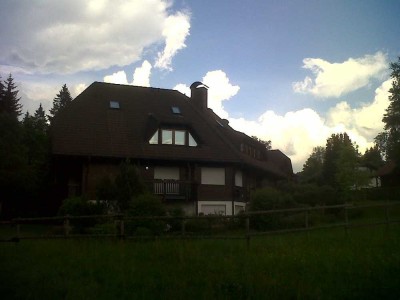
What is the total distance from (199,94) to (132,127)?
8.66 metres

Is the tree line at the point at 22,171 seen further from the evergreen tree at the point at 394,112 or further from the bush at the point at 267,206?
the evergreen tree at the point at 394,112

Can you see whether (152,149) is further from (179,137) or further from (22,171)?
(22,171)

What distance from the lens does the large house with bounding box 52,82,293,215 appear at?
91.2 ft

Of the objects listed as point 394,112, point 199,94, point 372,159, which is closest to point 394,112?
point 394,112

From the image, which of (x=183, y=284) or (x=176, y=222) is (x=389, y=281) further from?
(x=176, y=222)

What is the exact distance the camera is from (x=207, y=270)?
920cm

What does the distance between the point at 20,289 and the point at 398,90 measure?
1791 inches

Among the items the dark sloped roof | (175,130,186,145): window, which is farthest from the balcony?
(175,130,186,145): window

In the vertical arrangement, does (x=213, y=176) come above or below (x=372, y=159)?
below

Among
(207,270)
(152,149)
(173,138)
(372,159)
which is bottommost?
(207,270)

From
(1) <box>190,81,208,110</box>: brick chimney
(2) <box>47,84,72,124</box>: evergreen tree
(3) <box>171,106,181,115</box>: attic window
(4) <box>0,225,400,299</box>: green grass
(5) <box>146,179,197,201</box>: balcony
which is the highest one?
(2) <box>47,84,72,124</box>: evergreen tree

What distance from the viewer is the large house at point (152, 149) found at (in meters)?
27.8

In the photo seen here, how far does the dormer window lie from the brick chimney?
22.1 ft

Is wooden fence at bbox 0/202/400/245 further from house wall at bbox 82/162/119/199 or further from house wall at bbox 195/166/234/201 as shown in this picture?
house wall at bbox 195/166/234/201
